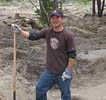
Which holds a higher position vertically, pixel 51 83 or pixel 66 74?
pixel 66 74

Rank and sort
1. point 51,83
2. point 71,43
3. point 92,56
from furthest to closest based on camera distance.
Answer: point 92,56
point 51,83
point 71,43

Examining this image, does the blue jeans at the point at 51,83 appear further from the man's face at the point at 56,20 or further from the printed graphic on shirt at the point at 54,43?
the man's face at the point at 56,20

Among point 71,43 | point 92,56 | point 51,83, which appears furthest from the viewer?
point 92,56

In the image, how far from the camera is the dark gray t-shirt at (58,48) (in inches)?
160

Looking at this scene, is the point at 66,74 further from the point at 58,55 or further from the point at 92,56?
the point at 92,56

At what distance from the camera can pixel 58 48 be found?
4125 mm

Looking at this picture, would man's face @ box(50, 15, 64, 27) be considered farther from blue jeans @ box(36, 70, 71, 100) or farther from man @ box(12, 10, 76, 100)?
blue jeans @ box(36, 70, 71, 100)

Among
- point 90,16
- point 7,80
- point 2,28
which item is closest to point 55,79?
point 7,80

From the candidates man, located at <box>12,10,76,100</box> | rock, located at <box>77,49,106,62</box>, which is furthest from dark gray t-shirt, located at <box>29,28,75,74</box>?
rock, located at <box>77,49,106,62</box>

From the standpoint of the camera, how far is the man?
13.3ft

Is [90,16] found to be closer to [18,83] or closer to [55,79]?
[18,83]

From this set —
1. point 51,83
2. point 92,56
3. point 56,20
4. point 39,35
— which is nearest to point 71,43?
point 56,20

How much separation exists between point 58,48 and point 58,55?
3.8 inches

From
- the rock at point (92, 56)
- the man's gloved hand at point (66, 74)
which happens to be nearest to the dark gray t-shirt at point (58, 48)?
the man's gloved hand at point (66, 74)
